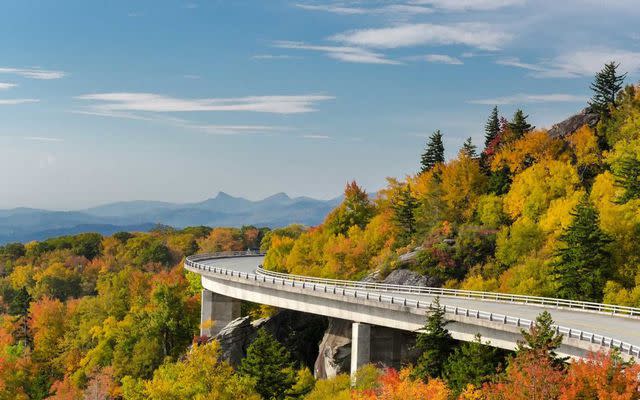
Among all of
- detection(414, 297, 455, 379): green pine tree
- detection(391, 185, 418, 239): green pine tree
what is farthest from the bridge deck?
detection(391, 185, 418, 239): green pine tree

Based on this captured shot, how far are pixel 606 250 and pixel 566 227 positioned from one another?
6044 mm

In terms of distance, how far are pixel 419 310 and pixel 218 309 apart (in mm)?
38511

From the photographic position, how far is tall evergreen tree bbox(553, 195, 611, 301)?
62.1 m

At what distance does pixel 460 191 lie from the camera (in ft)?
297

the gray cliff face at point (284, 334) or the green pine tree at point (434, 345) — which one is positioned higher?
the green pine tree at point (434, 345)

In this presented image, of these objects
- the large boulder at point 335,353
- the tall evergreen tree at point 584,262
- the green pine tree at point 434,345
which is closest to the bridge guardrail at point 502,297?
the tall evergreen tree at point 584,262

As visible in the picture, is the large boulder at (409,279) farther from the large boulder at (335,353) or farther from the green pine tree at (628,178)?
the green pine tree at (628,178)

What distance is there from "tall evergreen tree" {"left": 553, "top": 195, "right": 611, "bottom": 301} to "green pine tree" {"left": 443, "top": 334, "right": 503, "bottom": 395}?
17240 mm

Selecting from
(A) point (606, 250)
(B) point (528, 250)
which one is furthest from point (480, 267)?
(A) point (606, 250)

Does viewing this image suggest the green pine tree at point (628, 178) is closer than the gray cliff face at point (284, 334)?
Yes

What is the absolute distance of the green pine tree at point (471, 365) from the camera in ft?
144

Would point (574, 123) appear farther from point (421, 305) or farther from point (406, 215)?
point (421, 305)

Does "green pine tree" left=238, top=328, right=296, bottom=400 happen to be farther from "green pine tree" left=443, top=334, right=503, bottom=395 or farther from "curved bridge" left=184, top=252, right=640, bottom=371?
"green pine tree" left=443, top=334, right=503, bottom=395

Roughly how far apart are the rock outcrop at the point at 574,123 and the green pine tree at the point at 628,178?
1629 centimetres
